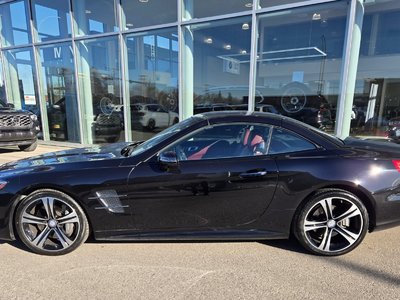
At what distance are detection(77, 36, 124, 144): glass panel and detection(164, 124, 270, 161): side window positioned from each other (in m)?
6.67

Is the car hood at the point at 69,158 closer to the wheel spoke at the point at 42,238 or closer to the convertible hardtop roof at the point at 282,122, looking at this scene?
the wheel spoke at the point at 42,238

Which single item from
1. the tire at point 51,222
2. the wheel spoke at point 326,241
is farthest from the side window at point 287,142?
the tire at point 51,222

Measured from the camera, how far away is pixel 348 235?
9.20 feet

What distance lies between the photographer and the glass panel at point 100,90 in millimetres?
9125

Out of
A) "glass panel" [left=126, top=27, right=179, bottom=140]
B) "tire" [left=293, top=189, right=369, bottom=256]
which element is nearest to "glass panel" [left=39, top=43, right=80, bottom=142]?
"glass panel" [left=126, top=27, right=179, bottom=140]

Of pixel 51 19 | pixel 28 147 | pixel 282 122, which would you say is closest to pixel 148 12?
pixel 51 19

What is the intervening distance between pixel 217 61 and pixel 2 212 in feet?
23.2

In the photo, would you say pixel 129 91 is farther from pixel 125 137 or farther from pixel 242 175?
pixel 242 175

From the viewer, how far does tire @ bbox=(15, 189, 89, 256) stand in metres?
2.83

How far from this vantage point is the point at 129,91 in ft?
29.3

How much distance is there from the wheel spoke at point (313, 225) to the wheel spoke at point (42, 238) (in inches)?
97.8

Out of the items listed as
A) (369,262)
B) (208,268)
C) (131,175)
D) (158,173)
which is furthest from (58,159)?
(369,262)

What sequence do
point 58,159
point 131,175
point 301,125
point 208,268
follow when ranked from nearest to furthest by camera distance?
point 208,268 < point 131,175 < point 301,125 < point 58,159

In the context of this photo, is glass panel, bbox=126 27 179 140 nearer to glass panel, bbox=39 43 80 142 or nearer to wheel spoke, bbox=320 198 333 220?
glass panel, bbox=39 43 80 142
